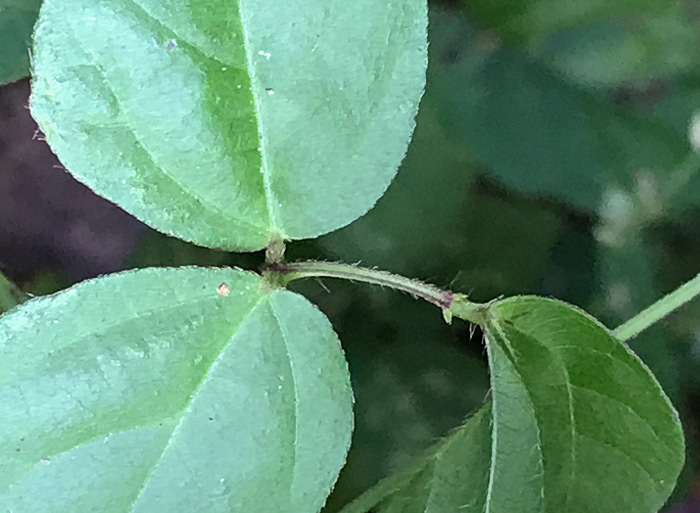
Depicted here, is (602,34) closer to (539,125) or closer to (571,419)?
(539,125)

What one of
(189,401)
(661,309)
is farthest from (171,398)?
(661,309)

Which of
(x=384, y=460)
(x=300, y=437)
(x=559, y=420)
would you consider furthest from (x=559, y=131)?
(x=300, y=437)

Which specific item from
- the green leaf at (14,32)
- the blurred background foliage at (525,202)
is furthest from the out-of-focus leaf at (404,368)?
the green leaf at (14,32)

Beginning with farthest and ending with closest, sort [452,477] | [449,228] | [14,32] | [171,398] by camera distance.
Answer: [449,228] < [14,32] < [452,477] < [171,398]

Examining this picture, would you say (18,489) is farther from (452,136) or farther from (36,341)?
(452,136)

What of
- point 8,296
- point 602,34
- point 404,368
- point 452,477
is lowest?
point 404,368

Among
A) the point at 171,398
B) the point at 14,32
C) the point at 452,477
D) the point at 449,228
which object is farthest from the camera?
the point at 449,228
